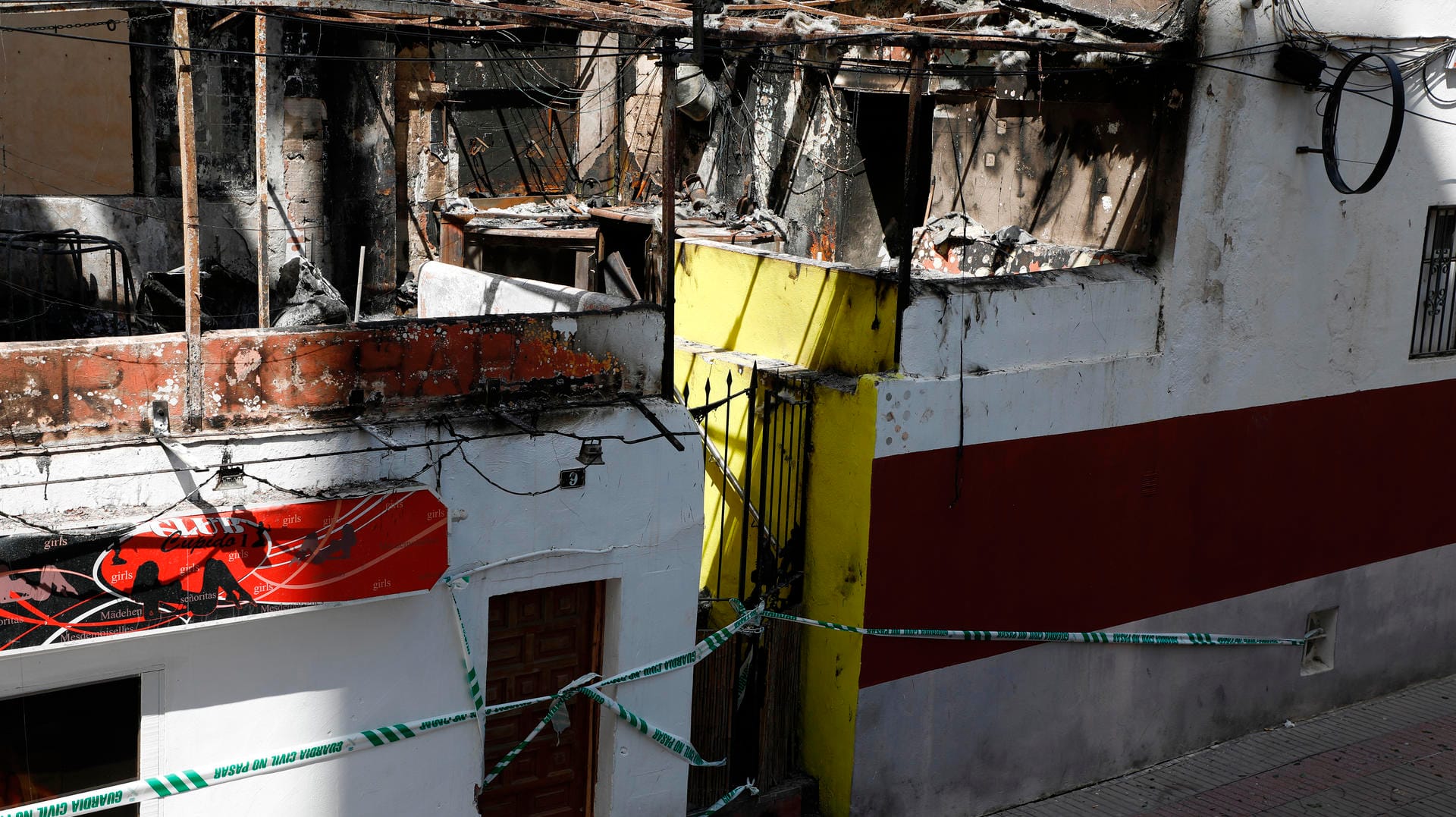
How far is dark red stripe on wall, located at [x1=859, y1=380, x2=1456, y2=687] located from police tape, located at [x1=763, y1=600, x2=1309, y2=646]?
0.07 meters

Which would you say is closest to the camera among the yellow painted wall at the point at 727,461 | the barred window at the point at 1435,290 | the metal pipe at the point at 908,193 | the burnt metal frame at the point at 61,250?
the metal pipe at the point at 908,193

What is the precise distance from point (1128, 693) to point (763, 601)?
345 centimetres

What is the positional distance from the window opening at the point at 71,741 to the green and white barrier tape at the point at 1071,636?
428 centimetres

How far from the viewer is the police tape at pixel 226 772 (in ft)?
22.3

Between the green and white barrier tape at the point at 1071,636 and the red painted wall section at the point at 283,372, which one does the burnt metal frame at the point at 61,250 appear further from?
the green and white barrier tape at the point at 1071,636

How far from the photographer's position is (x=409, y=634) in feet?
25.0

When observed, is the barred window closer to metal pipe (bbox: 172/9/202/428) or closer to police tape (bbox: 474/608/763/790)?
police tape (bbox: 474/608/763/790)

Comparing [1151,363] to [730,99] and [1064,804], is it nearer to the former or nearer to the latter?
[1064,804]

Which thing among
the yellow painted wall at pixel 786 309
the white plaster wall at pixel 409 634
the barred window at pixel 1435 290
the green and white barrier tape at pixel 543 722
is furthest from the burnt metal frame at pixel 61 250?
the barred window at pixel 1435 290

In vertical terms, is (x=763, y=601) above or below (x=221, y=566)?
below

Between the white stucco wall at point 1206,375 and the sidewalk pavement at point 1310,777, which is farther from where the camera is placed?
the sidewalk pavement at point 1310,777

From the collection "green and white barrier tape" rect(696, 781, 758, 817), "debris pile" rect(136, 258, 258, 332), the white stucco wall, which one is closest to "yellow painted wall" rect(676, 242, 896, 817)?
the white stucco wall

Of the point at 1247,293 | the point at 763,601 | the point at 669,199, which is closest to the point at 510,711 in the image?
the point at 763,601

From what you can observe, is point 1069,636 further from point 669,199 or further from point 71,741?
point 71,741
